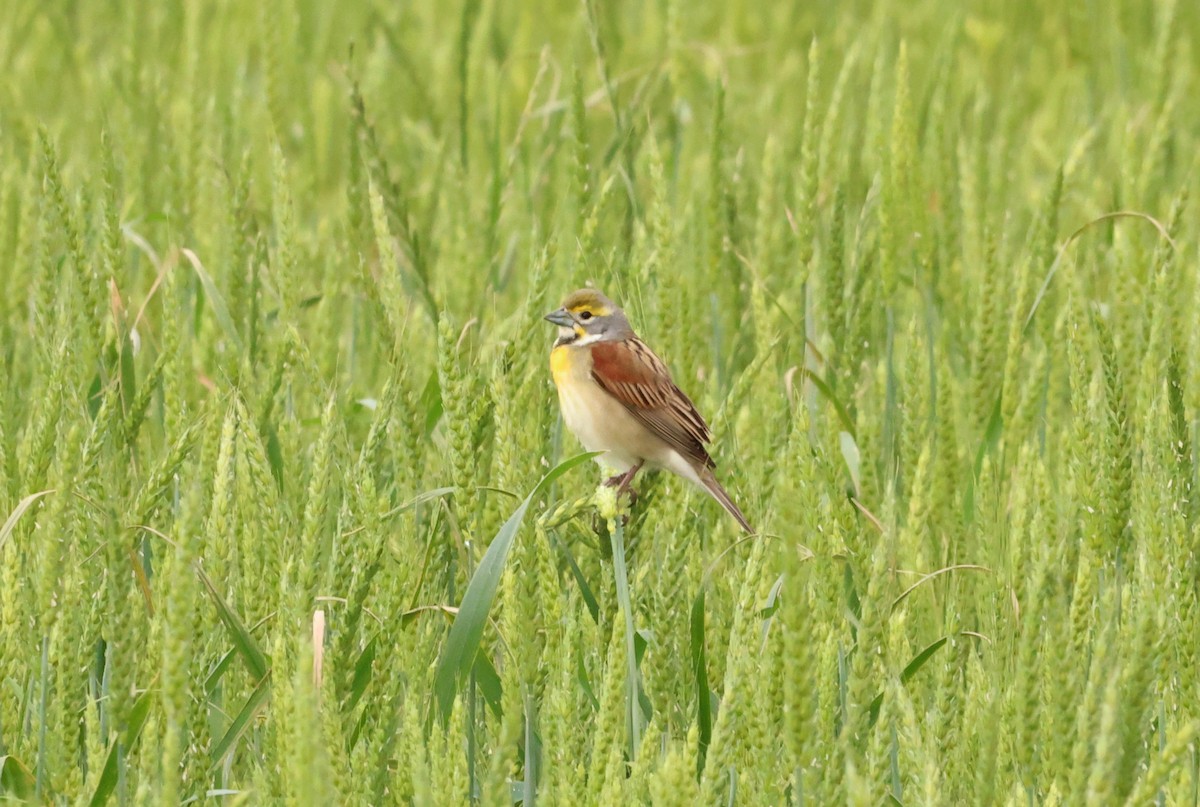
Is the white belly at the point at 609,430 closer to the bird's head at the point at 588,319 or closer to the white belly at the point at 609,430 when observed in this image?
the white belly at the point at 609,430

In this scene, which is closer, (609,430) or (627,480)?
(627,480)

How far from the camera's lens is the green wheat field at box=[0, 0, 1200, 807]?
1.92 m

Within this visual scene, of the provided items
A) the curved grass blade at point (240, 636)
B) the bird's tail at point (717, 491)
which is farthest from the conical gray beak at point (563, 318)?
the curved grass blade at point (240, 636)

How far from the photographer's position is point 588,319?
3.62 m

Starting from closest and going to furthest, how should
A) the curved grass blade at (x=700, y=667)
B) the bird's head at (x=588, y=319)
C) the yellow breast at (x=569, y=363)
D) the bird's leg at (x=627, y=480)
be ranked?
the curved grass blade at (x=700, y=667) < the bird's leg at (x=627, y=480) < the bird's head at (x=588, y=319) < the yellow breast at (x=569, y=363)

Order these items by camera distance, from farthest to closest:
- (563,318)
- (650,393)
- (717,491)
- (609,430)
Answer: (563,318) < (650,393) < (609,430) < (717,491)

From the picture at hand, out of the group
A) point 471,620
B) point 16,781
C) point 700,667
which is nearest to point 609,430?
point 700,667

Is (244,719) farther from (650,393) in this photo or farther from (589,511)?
(650,393)

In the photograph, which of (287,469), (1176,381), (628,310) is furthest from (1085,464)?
(287,469)

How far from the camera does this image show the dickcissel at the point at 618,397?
3232mm

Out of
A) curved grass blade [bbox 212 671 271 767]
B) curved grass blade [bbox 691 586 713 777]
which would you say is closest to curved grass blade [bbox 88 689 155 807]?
curved grass blade [bbox 212 671 271 767]

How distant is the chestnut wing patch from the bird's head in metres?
0.04

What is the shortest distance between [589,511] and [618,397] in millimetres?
1135

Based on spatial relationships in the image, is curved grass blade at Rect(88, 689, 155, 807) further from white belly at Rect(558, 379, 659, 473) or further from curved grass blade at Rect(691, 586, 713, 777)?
white belly at Rect(558, 379, 659, 473)
